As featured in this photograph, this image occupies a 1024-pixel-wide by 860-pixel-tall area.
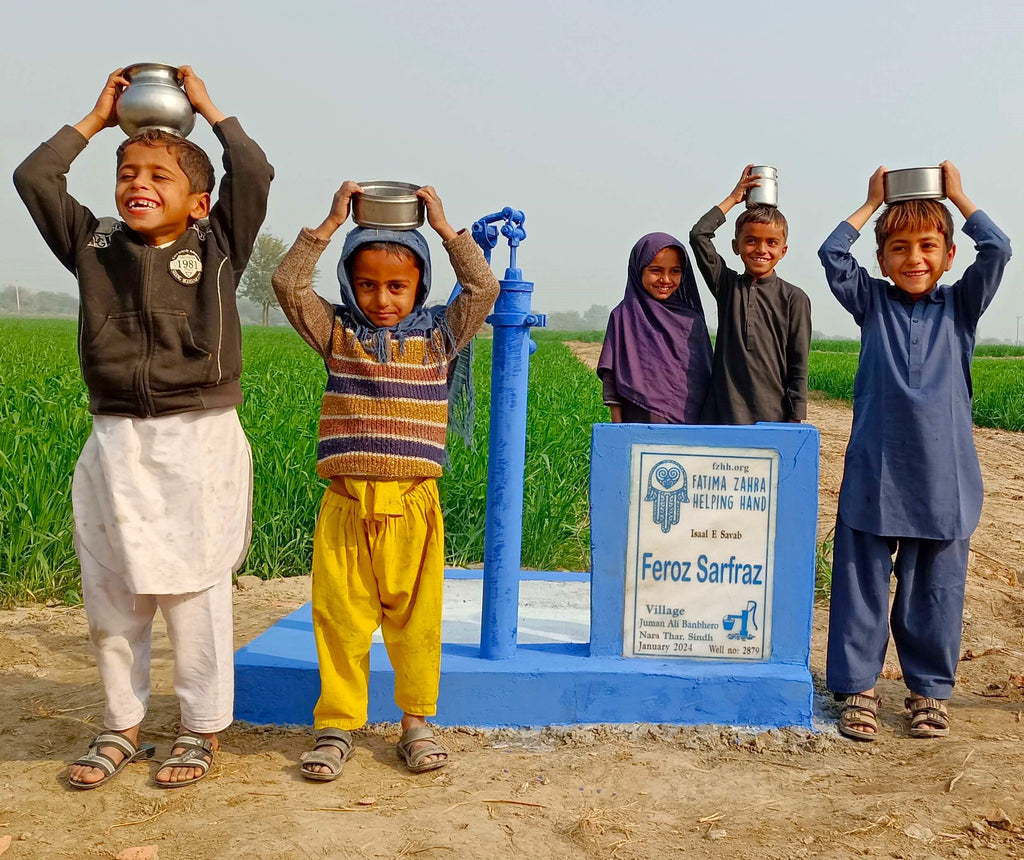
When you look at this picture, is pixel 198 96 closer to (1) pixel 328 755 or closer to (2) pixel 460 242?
(2) pixel 460 242

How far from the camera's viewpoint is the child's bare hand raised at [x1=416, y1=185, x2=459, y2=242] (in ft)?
9.49

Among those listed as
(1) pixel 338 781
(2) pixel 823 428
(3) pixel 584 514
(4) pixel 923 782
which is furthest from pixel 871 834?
(2) pixel 823 428

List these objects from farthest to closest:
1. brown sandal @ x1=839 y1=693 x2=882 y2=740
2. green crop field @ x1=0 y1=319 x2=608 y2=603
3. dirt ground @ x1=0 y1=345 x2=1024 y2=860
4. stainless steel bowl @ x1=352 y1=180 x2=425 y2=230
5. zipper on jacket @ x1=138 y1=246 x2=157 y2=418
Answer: green crop field @ x1=0 y1=319 x2=608 y2=603
brown sandal @ x1=839 y1=693 x2=882 y2=740
stainless steel bowl @ x1=352 y1=180 x2=425 y2=230
zipper on jacket @ x1=138 y1=246 x2=157 y2=418
dirt ground @ x1=0 y1=345 x2=1024 y2=860

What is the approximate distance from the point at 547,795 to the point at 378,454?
106cm

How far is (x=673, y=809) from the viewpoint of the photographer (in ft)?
8.88

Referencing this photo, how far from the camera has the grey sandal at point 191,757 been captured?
2.82 meters

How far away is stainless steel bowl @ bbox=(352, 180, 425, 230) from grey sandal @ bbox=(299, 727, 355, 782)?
1476 mm

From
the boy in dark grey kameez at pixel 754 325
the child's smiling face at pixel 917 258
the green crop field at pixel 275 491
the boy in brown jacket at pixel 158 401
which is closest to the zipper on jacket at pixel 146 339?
the boy in brown jacket at pixel 158 401

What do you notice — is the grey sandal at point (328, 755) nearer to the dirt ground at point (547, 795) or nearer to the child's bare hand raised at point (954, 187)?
the dirt ground at point (547, 795)

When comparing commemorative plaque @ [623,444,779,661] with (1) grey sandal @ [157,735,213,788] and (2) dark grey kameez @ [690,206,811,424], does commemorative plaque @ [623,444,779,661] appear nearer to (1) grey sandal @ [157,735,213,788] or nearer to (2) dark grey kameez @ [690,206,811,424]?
(2) dark grey kameez @ [690,206,811,424]

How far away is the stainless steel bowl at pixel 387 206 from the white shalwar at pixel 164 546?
695mm

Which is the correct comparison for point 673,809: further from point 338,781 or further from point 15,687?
point 15,687

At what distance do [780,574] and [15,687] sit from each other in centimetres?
274

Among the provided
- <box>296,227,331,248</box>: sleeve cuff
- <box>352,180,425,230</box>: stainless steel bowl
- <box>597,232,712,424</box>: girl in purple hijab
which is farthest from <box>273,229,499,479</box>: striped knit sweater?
<box>597,232,712,424</box>: girl in purple hijab
